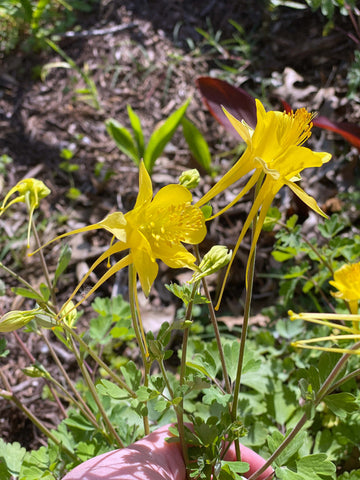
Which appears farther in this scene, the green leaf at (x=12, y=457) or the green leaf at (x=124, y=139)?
the green leaf at (x=124, y=139)

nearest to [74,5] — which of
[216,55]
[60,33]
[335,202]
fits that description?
[60,33]

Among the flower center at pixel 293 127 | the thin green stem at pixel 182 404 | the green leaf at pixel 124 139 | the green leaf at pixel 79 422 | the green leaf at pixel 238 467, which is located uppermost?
the flower center at pixel 293 127

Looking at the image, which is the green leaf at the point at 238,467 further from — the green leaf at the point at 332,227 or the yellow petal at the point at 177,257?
the green leaf at the point at 332,227

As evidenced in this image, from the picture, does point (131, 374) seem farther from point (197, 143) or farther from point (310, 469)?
point (197, 143)

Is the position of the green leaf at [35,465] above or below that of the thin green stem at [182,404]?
below

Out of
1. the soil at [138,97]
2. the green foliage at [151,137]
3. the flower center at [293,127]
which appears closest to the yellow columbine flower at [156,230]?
the flower center at [293,127]

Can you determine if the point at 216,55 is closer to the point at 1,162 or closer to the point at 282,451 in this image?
the point at 1,162

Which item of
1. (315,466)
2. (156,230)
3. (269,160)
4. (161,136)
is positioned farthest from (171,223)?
(161,136)
